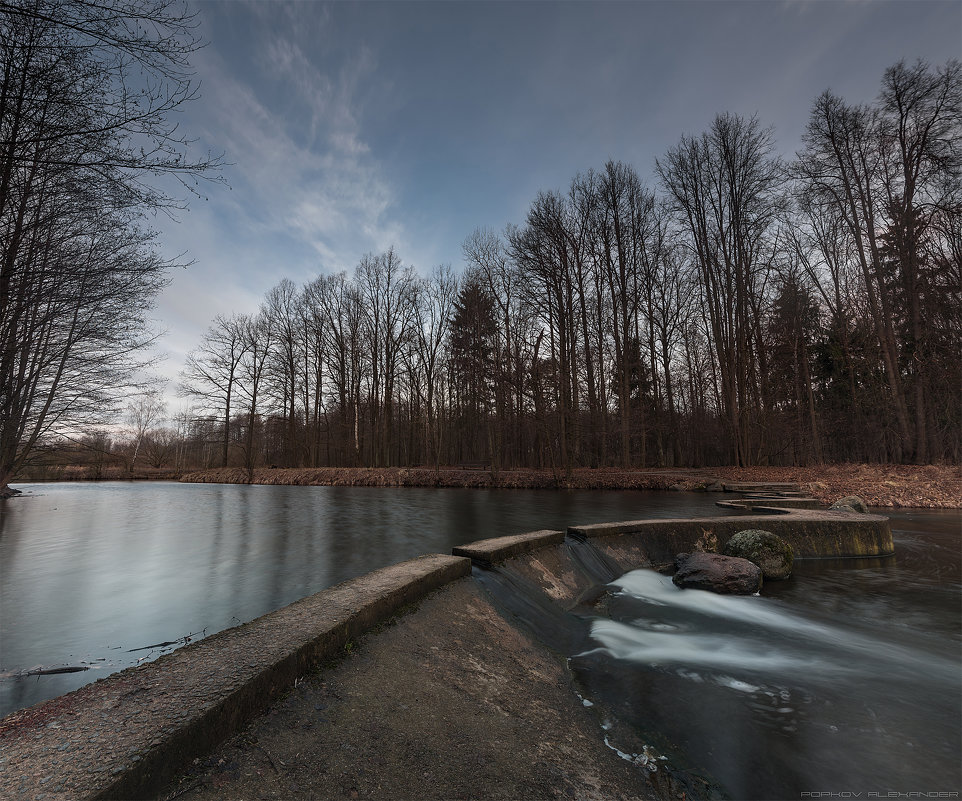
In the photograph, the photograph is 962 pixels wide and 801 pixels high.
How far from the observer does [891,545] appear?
7.42 metres

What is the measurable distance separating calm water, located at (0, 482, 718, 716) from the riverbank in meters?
3.11

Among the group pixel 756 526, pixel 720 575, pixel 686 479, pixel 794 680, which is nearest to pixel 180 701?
pixel 794 680

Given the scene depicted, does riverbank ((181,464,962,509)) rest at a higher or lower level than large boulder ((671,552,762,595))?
higher

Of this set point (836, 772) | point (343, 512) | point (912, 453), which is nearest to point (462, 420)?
point (343, 512)

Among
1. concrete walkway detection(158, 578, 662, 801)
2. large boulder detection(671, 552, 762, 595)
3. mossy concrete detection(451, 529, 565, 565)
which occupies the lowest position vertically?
large boulder detection(671, 552, 762, 595)

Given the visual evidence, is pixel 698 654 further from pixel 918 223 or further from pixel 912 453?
pixel 918 223

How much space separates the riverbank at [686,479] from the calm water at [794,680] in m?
8.57

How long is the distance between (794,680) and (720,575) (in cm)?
235

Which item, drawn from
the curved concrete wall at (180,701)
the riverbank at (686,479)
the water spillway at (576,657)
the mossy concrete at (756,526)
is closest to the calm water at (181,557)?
the curved concrete wall at (180,701)

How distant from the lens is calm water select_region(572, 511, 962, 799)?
250 centimetres

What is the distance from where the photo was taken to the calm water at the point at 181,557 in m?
4.14

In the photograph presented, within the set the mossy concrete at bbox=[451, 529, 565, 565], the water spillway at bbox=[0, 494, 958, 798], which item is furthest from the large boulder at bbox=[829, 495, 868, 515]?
the mossy concrete at bbox=[451, 529, 565, 565]

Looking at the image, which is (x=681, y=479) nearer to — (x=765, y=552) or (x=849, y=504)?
(x=849, y=504)

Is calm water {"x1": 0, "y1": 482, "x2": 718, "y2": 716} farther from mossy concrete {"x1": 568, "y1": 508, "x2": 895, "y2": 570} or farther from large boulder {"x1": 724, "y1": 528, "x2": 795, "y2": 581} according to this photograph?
large boulder {"x1": 724, "y1": 528, "x2": 795, "y2": 581}
